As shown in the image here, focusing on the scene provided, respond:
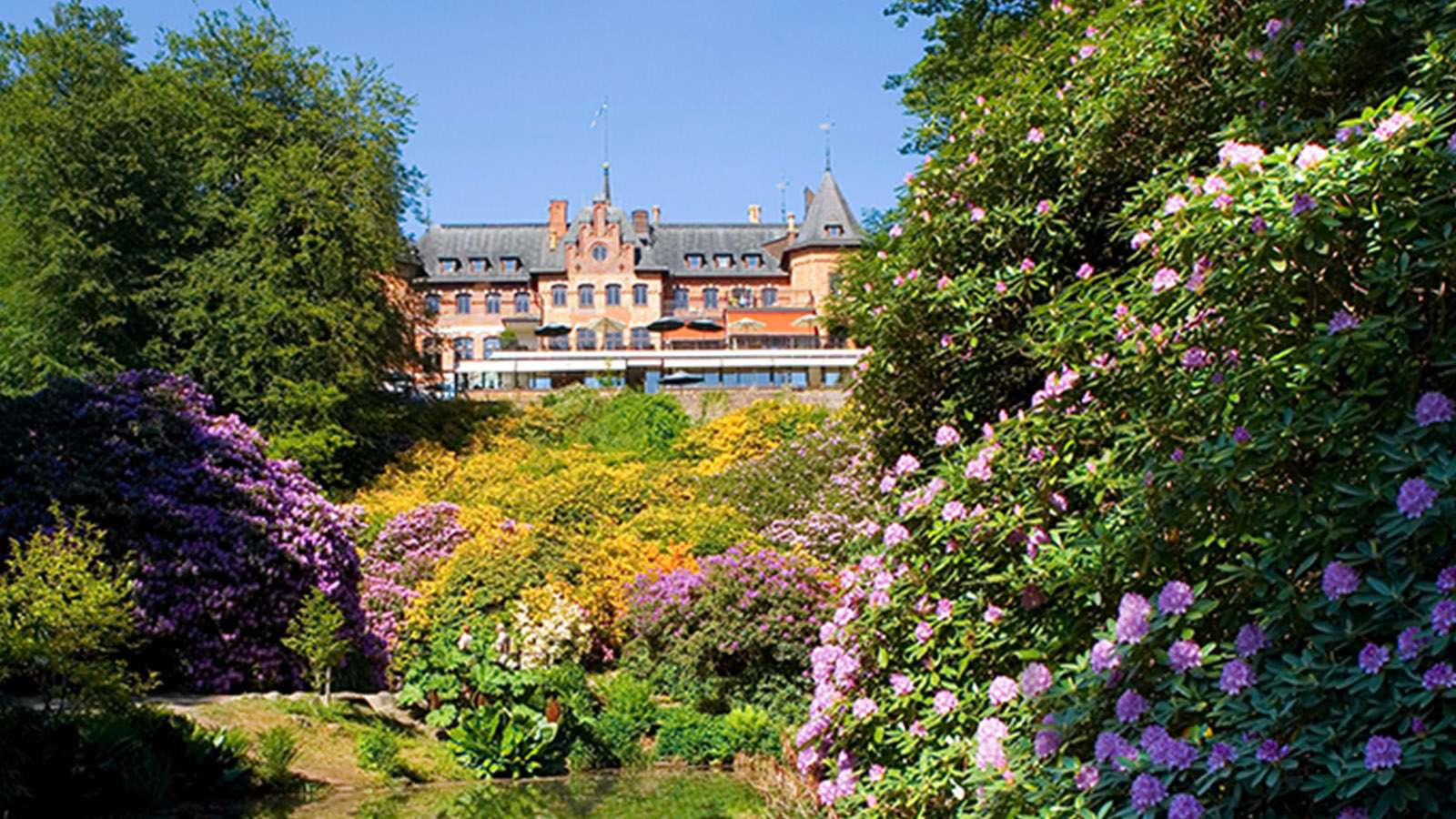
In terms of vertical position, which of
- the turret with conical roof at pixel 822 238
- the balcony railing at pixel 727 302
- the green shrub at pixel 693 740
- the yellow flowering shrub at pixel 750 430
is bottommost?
the green shrub at pixel 693 740

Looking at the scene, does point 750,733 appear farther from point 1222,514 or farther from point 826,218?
point 826,218

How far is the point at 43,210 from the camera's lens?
1153 inches

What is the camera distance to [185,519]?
14164mm

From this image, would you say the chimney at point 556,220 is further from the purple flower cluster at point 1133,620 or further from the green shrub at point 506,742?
the purple flower cluster at point 1133,620

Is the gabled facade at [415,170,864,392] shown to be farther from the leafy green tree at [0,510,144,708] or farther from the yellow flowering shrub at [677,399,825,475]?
the leafy green tree at [0,510,144,708]

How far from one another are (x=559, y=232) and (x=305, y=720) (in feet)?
183

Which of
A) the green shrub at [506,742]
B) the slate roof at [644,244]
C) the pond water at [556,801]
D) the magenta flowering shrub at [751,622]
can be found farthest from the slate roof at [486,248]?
the pond water at [556,801]

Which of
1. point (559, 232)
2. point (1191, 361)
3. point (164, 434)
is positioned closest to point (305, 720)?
point (164, 434)

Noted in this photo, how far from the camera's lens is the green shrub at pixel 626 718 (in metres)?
14.1

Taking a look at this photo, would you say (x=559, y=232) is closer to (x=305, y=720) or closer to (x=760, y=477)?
(x=760, y=477)

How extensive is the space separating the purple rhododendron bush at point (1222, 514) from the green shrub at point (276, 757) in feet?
20.4

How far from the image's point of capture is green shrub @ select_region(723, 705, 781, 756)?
1410cm

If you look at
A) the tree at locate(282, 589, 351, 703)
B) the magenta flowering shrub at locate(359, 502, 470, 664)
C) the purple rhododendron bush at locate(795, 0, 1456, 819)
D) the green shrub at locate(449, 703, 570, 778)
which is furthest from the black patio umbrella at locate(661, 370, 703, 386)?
the purple rhododendron bush at locate(795, 0, 1456, 819)

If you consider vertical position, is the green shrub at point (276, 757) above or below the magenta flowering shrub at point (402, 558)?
below
